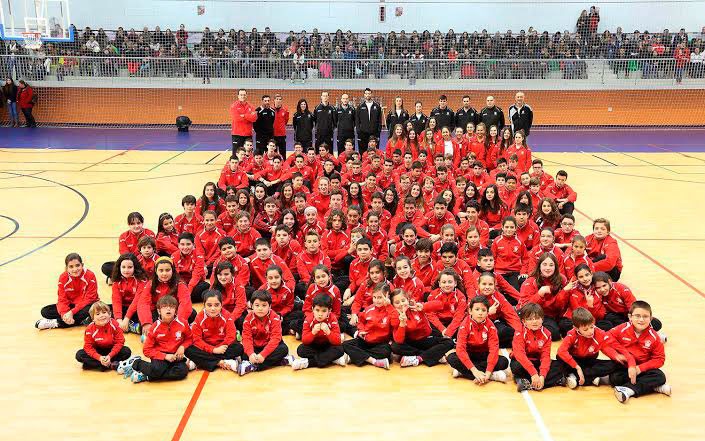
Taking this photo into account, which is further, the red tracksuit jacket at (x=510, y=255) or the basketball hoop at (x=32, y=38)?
the basketball hoop at (x=32, y=38)

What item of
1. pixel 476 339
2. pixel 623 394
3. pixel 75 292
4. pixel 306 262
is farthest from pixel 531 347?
pixel 75 292

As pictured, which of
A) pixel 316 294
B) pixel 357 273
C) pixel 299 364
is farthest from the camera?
pixel 357 273

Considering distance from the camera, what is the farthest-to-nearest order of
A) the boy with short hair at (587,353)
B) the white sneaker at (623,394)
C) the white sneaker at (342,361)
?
the white sneaker at (342,361), the boy with short hair at (587,353), the white sneaker at (623,394)

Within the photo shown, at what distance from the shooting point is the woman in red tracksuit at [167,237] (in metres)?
7.57

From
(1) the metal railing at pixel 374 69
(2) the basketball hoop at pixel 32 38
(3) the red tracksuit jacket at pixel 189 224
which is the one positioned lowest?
(3) the red tracksuit jacket at pixel 189 224

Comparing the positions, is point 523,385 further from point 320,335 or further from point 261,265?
point 261,265

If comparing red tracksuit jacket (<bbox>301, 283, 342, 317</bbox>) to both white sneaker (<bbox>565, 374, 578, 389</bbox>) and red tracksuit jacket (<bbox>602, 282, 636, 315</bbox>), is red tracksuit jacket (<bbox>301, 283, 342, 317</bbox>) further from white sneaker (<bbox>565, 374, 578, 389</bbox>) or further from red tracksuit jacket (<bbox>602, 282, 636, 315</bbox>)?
red tracksuit jacket (<bbox>602, 282, 636, 315</bbox>)

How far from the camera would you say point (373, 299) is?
228 inches

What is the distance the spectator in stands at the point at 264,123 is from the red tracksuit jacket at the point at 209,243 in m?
5.90

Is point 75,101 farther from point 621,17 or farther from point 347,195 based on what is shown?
point 621,17

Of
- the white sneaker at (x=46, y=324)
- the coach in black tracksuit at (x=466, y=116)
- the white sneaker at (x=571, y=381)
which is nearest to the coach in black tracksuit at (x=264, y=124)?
the coach in black tracksuit at (x=466, y=116)

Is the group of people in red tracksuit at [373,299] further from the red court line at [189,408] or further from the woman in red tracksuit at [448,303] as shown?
the red court line at [189,408]

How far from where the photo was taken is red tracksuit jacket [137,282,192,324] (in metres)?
5.82

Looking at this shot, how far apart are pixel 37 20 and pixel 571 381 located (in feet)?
54.1
